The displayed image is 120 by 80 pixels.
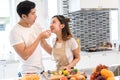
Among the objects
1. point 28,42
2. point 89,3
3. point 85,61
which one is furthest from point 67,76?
point 89,3

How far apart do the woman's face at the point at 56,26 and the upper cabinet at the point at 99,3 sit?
2.01 m

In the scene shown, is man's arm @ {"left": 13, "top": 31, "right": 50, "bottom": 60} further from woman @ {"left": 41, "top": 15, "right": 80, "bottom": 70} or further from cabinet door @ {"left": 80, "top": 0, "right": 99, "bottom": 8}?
cabinet door @ {"left": 80, "top": 0, "right": 99, "bottom": 8}

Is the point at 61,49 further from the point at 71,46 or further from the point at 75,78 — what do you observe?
the point at 75,78

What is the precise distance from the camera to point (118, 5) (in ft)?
15.3

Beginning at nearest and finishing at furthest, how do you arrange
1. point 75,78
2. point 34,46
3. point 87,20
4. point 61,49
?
1. point 75,78
2. point 34,46
3. point 61,49
4. point 87,20

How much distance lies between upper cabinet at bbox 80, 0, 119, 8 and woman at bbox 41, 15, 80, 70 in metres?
1.98

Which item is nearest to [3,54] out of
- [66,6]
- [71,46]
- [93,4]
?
[66,6]

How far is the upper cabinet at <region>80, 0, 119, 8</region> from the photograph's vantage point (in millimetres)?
4125

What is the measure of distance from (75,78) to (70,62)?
1.52 feet

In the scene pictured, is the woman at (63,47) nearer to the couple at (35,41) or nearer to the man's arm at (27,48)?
the couple at (35,41)

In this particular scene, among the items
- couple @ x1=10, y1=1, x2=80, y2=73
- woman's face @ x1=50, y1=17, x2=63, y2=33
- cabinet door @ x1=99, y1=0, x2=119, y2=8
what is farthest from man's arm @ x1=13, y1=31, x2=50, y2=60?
cabinet door @ x1=99, y1=0, x2=119, y2=8

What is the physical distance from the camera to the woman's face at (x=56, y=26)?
7.01 ft

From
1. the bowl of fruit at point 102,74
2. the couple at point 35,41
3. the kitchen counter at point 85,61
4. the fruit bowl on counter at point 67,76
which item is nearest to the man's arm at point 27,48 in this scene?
the couple at point 35,41

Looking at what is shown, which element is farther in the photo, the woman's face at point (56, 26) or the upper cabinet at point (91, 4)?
the upper cabinet at point (91, 4)
